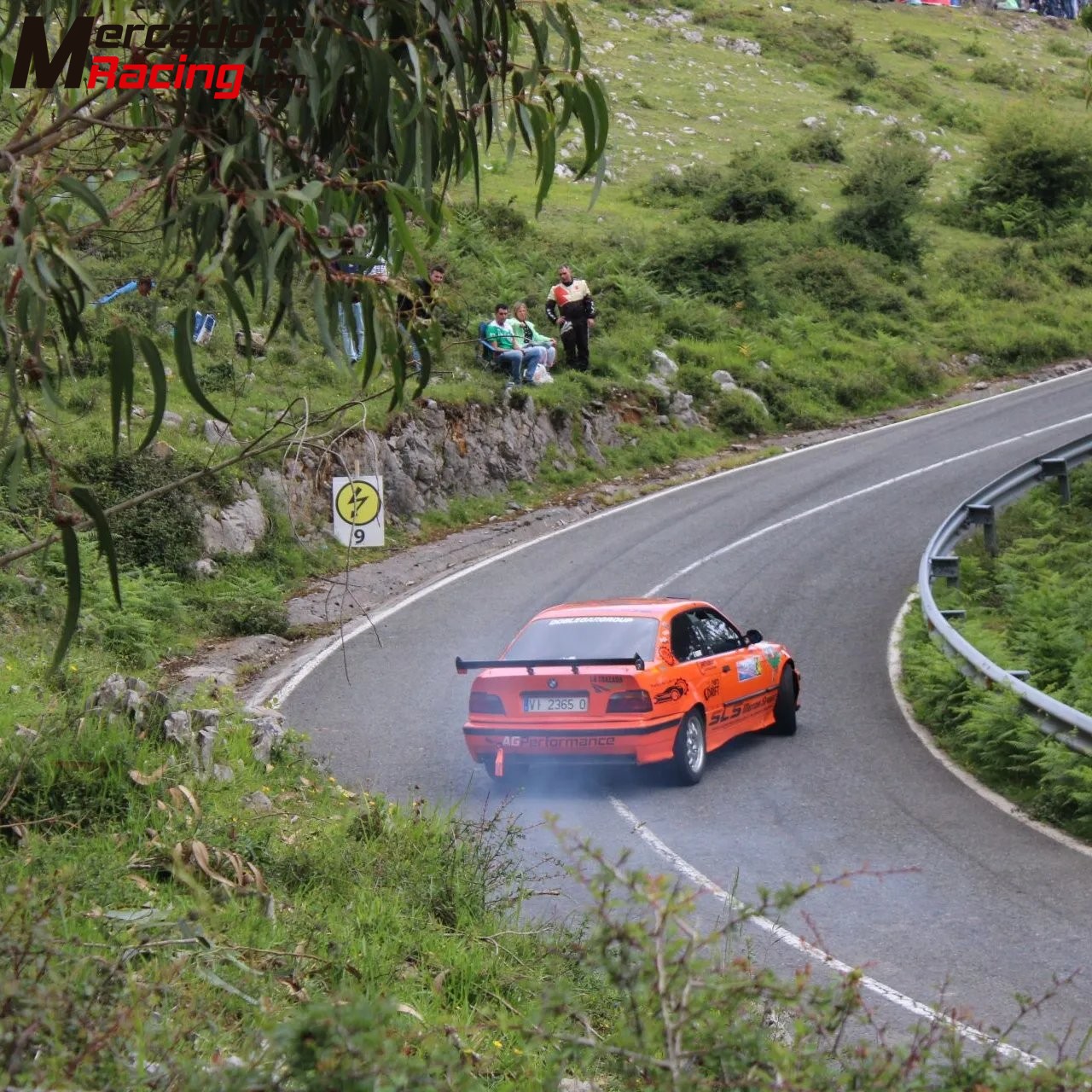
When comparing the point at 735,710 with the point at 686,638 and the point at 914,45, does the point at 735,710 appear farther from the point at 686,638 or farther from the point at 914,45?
the point at 914,45

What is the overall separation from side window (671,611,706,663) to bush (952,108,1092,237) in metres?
35.3

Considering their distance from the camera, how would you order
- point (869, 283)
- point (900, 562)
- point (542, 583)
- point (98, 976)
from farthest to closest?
point (869, 283) → point (900, 562) → point (542, 583) → point (98, 976)

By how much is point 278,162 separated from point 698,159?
4072 centimetres

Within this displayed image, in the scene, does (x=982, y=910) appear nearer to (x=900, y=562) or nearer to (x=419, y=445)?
(x=900, y=562)

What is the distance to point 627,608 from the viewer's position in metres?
13.0

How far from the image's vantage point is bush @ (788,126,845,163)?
48.2 metres

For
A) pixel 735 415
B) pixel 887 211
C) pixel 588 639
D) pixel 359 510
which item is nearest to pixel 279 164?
pixel 359 510

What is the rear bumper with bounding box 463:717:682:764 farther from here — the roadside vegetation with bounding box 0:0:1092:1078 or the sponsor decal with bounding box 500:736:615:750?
the roadside vegetation with bounding box 0:0:1092:1078

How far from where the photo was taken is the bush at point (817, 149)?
158 feet

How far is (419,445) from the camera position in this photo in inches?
919

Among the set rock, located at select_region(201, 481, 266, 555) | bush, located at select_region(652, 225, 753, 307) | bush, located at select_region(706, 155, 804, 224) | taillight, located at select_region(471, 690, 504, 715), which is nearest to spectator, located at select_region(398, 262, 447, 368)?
taillight, located at select_region(471, 690, 504, 715)

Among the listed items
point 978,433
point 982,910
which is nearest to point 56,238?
point 982,910

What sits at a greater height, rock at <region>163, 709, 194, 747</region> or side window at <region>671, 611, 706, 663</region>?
rock at <region>163, 709, 194, 747</region>

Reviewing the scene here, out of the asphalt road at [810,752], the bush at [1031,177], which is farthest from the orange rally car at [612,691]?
the bush at [1031,177]
